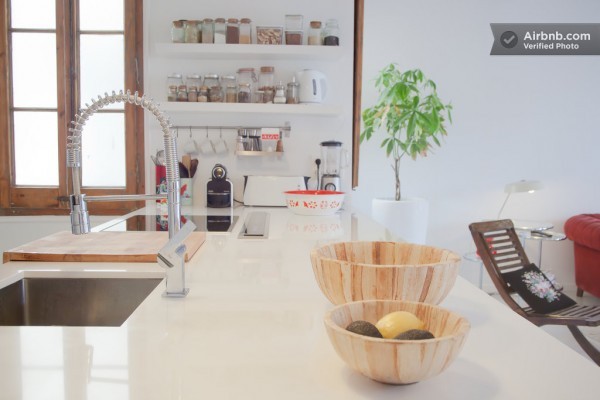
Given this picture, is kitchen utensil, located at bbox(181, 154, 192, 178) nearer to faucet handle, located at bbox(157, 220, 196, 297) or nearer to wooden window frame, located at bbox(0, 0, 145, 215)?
wooden window frame, located at bbox(0, 0, 145, 215)

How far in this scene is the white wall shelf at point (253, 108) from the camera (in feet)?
9.04

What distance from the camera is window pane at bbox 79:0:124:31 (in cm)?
308

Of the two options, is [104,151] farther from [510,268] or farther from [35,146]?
[510,268]

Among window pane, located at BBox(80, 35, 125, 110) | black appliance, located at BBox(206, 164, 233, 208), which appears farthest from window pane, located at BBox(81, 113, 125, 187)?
black appliance, located at BBox(206, 164, 233, 208)

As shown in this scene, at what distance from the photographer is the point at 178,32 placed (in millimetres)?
2814

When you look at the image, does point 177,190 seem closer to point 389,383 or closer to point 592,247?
point 389,383

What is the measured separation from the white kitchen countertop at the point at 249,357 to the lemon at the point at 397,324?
0.07 metres

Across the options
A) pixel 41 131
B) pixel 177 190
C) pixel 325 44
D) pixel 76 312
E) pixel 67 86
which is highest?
pixel 325 44

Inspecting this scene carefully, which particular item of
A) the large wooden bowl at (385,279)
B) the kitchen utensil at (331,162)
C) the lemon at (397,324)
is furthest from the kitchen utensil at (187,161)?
the lemon at (397,324)

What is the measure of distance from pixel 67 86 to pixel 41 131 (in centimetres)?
33

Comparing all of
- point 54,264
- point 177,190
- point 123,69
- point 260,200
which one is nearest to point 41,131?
point 123,69

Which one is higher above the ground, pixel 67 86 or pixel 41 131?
pixel 67 86

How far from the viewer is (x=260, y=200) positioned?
2881 mm

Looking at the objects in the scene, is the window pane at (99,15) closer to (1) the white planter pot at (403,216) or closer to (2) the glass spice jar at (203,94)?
(2) the glass spice jar at (203,94)
